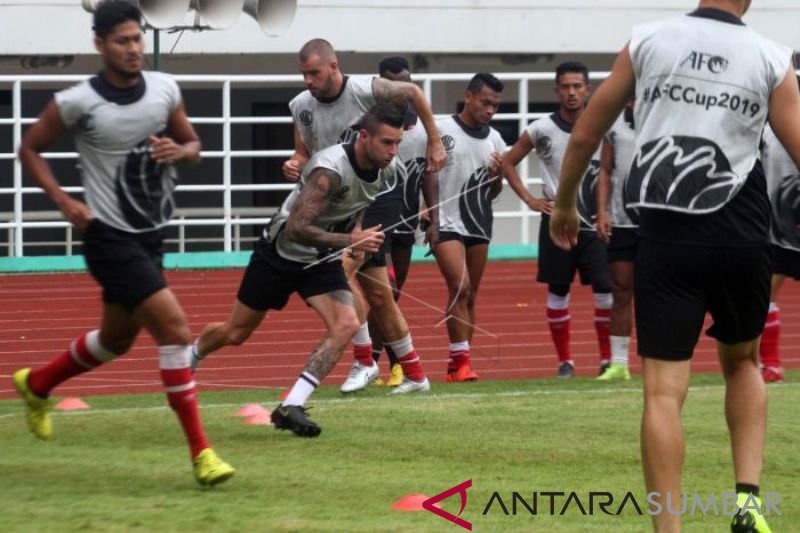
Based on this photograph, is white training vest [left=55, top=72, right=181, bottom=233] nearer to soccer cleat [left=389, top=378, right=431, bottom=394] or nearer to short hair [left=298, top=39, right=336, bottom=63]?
short hair [left=298, top=39, right=336, bottom=63]

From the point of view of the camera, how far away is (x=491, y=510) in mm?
7121

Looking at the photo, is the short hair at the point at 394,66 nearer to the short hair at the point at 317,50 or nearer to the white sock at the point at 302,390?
the short hair at the point at 317,50

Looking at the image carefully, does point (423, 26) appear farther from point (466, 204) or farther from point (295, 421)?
point (295, 421)

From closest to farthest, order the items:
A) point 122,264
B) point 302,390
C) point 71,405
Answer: point 122,264 → point 302,390 → point 71,405

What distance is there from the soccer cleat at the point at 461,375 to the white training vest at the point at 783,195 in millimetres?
2402

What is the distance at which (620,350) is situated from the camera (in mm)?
→ 12859

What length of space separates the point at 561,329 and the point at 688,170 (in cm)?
731

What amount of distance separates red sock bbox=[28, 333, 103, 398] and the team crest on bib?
3.33m

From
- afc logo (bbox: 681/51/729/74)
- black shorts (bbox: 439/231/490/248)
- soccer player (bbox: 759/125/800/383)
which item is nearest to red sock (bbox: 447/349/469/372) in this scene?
black shorts (bbox: 439/231/490/248)

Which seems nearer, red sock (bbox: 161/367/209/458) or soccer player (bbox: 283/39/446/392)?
red sock (bbox: 161/367/209/458)

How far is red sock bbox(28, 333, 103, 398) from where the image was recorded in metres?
8.52

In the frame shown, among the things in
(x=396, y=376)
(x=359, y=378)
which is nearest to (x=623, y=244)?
(x=396, y=376)

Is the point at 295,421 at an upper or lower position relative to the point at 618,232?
lower

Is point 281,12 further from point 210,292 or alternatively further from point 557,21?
point 557,21
